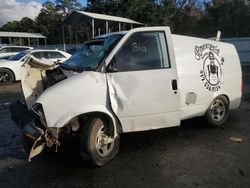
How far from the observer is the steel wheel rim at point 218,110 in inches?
226

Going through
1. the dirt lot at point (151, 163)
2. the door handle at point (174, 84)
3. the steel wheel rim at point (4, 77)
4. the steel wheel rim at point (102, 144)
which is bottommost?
the steel wheel rim at point (4, 77)

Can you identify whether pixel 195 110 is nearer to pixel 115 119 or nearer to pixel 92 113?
pixel 115 119

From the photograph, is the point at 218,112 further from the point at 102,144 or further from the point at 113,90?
the point at 102,144

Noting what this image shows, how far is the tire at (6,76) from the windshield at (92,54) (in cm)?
847

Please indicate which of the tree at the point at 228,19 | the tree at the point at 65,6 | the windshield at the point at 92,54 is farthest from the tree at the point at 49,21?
the windshield at the point at 92,54

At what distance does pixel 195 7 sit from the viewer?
47156mm

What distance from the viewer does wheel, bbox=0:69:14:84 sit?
12.5 m

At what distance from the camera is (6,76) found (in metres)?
12.5

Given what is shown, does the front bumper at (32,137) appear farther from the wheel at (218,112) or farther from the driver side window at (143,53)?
the wheel at (218,112)

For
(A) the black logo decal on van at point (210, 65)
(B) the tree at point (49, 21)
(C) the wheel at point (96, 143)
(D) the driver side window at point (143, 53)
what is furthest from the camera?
(B) the tree at point (49, 21)

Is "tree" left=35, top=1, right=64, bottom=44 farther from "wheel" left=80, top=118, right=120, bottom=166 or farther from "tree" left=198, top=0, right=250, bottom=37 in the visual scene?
"wheel" left=80, top=118, right=120, bottom=166

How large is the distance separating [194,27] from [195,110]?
35.9m

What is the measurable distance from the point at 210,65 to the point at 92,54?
92.3 inches

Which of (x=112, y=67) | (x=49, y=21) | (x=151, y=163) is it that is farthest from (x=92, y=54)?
(x=49, y=21)
